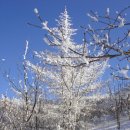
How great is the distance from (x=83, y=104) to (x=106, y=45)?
15.5m

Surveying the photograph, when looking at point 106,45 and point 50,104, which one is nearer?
point 106,45

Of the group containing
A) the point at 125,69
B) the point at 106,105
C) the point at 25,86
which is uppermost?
the point at 106,105

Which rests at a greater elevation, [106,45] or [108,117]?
[108,117]

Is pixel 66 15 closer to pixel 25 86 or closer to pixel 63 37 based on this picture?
pixel 25 86

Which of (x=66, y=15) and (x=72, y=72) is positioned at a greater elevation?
(x=66, y=15)

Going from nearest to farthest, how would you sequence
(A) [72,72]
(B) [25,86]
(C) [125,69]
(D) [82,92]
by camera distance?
(C) [125,69]
(B) [25,86]
(A) [72,72]
(D) [82,92]

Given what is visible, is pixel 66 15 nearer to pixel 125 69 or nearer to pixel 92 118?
pixel 125 69

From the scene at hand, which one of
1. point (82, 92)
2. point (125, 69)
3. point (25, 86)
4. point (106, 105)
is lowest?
point (125, 69)

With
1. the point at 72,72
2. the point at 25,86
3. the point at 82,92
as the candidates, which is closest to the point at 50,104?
the point at 82,92

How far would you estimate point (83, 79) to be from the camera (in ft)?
54.0

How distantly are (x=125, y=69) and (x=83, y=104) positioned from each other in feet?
49.5

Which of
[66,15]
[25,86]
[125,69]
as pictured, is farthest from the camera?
[66,15]

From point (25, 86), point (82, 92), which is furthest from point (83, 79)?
point (25, 86)

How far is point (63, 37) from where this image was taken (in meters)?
3.64
